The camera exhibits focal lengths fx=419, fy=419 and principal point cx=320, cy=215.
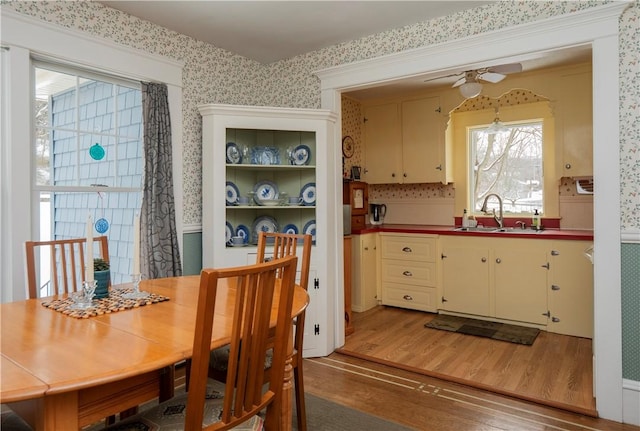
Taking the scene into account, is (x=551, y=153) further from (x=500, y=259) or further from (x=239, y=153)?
(x=239, y=153)

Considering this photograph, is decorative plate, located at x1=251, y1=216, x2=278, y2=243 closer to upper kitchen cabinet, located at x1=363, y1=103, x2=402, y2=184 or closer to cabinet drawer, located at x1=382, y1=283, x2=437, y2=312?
cabinet drawer, located at x1=382, y1=283, x2=437, y2=312

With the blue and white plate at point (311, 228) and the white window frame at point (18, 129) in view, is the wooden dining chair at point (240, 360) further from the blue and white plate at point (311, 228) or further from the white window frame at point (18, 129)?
the blue and white plate at point (311, 228)

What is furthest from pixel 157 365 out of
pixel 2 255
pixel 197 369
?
pixel 2 255

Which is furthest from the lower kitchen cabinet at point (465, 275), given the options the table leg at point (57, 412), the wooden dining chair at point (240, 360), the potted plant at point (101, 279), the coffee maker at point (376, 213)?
the table leg at point (57, 412)

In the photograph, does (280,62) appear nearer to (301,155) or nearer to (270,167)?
(301,155)

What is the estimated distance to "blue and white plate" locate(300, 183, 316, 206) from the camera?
3.49 meters

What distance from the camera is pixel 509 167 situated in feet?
15.5

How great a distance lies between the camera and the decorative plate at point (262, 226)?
362 centimetres

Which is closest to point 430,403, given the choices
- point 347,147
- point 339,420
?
point 339,420

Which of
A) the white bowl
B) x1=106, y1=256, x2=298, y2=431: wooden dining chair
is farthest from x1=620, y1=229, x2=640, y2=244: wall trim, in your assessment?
the white bowl

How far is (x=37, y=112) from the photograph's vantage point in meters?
2.58

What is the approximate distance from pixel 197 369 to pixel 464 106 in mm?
4504

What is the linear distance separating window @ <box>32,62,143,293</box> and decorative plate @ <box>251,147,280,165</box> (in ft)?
2.92

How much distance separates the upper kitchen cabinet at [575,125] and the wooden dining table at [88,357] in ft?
11.6
